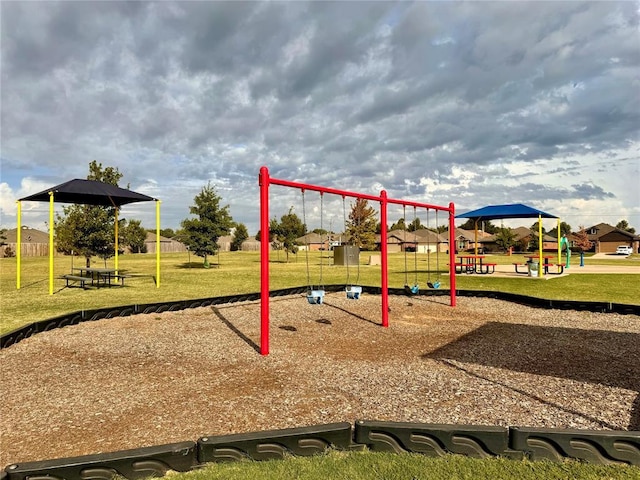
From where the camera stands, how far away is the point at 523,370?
17.7 feet

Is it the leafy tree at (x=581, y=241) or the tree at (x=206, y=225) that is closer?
the tree at (x=206, y=225)

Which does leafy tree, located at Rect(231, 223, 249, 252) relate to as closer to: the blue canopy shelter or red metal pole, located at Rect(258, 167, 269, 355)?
the blue canopy shelter

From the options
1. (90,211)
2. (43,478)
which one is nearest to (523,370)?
(43,478)

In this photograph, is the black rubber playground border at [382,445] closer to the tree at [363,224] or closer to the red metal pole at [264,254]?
the red metal pole at [264,254]

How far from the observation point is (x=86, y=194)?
44.8 ft

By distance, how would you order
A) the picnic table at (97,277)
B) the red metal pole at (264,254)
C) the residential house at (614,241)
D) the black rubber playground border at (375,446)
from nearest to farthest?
the black rubber playground border at (375,446), the red metal pole at (264,254), the picnic table at (97,277), the residential house at (614,241)

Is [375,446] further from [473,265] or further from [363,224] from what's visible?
[363,224]

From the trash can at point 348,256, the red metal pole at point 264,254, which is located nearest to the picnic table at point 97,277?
the trash can at point 348,256

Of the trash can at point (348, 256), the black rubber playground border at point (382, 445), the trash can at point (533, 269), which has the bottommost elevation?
the black rubber playground border at point (382, 445)

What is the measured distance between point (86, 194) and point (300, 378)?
39.6 feet

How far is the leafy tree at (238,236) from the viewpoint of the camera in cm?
7431

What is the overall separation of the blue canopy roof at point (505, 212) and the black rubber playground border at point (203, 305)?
783 centimetres

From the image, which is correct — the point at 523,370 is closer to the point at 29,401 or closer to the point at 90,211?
the point at 29,401

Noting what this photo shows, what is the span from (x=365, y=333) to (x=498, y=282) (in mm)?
11661
